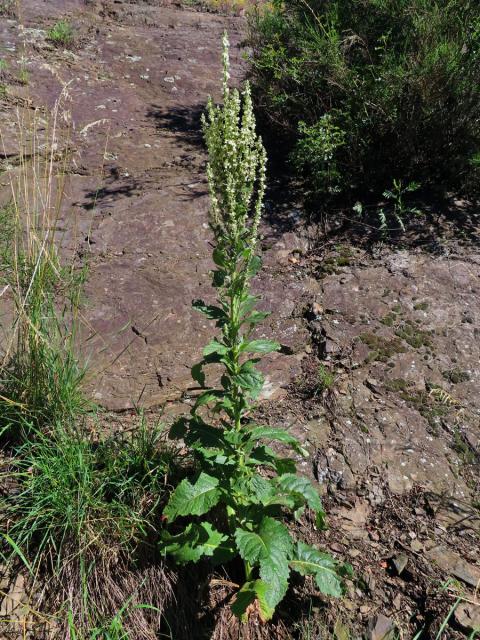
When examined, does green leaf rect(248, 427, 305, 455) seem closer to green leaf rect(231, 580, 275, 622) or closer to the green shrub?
green leaf rect(231, 580, 275, 622)

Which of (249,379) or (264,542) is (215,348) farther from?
(264,542)

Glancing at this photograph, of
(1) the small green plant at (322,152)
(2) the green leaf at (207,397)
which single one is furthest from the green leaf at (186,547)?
(1) the small green plant at (322,152)

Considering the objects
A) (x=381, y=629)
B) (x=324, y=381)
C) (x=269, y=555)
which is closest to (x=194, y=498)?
(x=269, y=555)

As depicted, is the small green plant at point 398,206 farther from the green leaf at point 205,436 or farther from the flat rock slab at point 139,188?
the green leaf at point 205,436

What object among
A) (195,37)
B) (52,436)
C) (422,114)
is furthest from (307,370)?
(195,37)

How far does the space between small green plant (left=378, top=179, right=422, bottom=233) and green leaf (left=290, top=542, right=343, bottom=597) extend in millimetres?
2661

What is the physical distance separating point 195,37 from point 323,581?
726 centimetres

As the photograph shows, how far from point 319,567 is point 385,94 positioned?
11.2 feet

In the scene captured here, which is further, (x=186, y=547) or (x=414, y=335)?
(x=414, y=335)

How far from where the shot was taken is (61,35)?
258 inches

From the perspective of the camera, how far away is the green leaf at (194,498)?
203 centimetres

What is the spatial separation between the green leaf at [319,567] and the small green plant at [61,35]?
21.7 feet

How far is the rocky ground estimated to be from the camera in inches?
94.8

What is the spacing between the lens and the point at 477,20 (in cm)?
408
